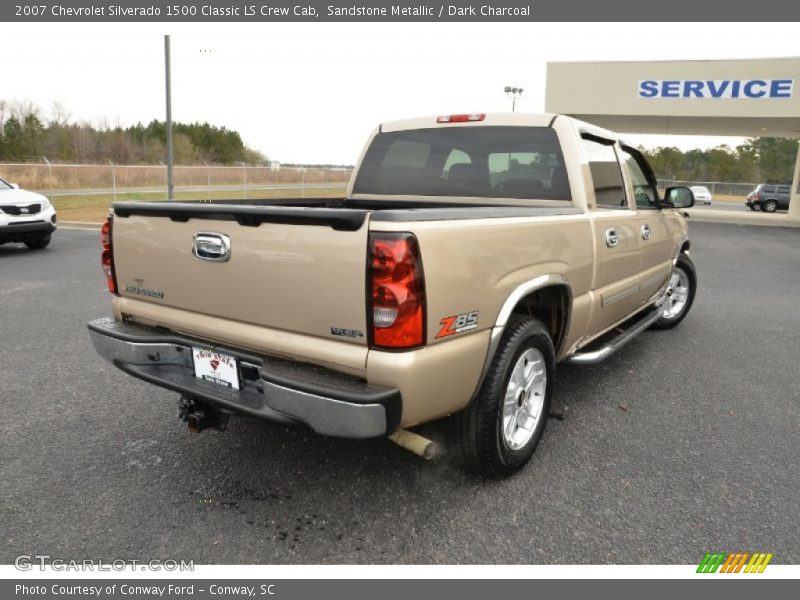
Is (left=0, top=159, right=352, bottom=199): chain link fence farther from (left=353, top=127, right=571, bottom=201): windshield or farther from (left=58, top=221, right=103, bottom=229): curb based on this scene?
(left=353, top=127, right=571, bottom=201): windshield

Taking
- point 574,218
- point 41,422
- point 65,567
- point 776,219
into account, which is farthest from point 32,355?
point 776,219

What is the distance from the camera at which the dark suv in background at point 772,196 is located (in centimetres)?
3088

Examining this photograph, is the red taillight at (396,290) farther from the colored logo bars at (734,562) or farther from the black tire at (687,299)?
the black tire at (687,299)

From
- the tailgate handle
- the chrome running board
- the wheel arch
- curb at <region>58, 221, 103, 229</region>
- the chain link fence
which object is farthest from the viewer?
the chain link fence

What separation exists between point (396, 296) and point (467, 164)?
2062 mm

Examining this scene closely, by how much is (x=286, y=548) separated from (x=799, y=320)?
6657 millimetres

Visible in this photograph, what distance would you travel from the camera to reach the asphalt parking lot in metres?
2.54

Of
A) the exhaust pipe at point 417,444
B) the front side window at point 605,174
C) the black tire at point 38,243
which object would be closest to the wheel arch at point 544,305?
the exhaust pipe at point 417,444

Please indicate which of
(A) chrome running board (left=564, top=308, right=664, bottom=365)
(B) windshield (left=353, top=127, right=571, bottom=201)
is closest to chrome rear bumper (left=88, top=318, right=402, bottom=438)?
(A) chrome running board (left=564, top=308, right=664, bottom=365)

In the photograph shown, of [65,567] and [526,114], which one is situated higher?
[526,114]

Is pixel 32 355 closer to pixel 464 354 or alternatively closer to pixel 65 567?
Answer: pixel 65 567

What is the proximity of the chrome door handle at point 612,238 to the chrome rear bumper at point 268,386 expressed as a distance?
220 cm

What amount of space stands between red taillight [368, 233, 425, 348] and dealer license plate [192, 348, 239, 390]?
2.45ft

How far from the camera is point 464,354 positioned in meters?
2.57
